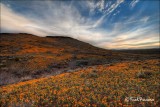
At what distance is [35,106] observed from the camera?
6.04 m

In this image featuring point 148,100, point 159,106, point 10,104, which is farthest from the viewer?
point 10,104

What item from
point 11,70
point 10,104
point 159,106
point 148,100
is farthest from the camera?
point 11,70

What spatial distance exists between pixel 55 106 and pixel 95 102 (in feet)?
6.99

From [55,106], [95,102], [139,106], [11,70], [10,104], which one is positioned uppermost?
[139,106]

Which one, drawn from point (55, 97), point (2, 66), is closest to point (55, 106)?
point (55, 97)

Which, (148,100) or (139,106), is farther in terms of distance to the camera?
(148,100)

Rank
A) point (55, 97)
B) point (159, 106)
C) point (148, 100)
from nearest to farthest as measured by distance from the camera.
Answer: point (159, 106) < point (148, 100) < point (55, 97)

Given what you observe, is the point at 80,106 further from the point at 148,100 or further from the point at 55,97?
the point at 148,100

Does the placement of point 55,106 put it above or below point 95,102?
below

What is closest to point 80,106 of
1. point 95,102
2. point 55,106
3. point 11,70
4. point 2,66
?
point 95,102

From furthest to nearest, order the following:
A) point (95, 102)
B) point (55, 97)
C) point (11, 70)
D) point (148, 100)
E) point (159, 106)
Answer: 1. point (11, 70)
2. point (55, 97)
3. point (95, 102)
4. point (148, 100)
5. point (159, 106)

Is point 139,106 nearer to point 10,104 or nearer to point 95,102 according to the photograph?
point 95,102

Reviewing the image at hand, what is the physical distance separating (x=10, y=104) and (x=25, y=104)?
1.01 metres

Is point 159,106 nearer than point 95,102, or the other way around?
point 159,106
